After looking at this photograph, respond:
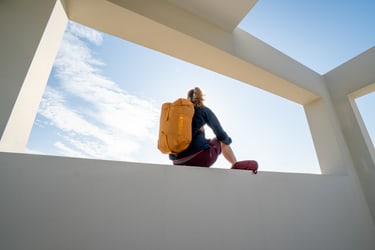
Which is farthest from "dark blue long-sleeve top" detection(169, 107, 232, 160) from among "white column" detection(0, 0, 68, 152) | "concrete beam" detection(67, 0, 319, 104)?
A: "white column" detection(0, 0, 68, 152)

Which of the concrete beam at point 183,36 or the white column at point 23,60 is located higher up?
the concrete beam at point 183,36

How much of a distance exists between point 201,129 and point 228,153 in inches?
10.2

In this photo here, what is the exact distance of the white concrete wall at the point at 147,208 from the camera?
1.88 feet

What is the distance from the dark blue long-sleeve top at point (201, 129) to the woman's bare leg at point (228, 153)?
Answer: 4 centimetres

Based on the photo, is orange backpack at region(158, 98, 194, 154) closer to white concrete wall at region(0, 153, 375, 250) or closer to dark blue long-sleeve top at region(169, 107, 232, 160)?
dark blue long-sleeve top at region(169, 107, 232, 160)

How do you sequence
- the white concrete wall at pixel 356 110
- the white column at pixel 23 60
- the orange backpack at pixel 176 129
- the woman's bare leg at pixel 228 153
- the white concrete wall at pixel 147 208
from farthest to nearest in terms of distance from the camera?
the white concrete wall at pixel 356 110, the woman's bare leg at pixel 228 153, the orange backpack at pixel 176 129, the white column at pixel 23 60, the white concrete wall at pixel 147 208

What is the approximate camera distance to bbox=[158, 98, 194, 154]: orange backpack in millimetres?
984

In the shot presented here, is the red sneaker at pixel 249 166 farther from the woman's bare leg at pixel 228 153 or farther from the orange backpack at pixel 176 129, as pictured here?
the orange backpack at pixel 176 129

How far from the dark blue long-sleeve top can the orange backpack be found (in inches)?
2.2

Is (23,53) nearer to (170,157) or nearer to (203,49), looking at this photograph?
(170,157)

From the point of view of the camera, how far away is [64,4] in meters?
1.07

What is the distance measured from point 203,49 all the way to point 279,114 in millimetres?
1391

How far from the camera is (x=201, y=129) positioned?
1.11m

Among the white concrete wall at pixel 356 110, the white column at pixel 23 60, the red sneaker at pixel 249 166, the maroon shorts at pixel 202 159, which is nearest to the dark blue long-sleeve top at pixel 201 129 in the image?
the maroon shorts at pixel 202 159
